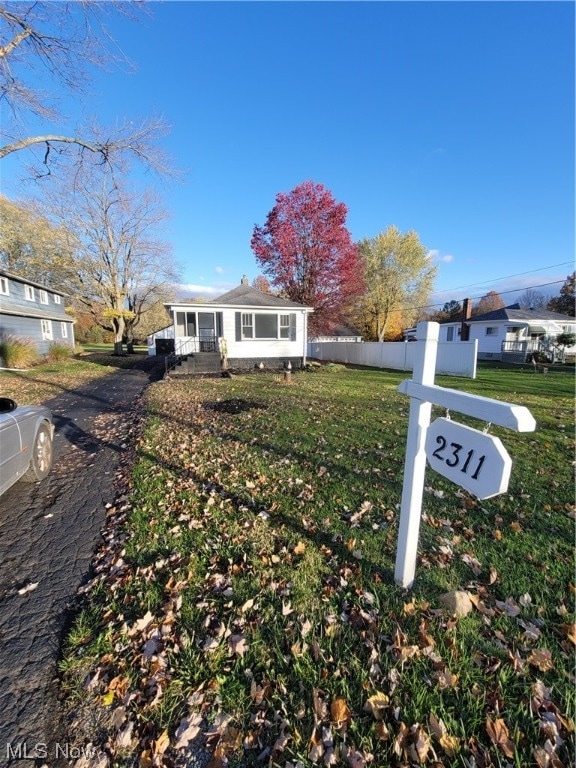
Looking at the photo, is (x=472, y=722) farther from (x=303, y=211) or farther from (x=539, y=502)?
(x=303, y=211)

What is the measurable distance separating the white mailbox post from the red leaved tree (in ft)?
72.1

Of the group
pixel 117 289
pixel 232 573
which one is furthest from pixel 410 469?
pixel 117 289

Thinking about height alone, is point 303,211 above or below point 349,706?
above

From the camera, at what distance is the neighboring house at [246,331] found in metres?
16.8

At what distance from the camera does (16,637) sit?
2264 millimetres

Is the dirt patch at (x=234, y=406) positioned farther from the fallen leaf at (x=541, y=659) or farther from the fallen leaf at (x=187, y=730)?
the fallen leaf at (x=541, y=659)

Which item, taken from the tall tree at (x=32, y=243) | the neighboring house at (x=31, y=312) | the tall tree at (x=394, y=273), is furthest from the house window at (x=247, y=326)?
the tall tree at (x=32, y=243)

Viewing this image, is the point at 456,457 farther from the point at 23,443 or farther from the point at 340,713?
the point at 23,443

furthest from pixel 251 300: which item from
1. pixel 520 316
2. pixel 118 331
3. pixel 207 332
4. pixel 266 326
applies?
pixel 520 316

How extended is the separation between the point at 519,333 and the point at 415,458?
32.3 meters

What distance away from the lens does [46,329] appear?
2434 cm

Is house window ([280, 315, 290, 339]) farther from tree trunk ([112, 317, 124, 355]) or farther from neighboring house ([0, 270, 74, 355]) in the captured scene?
tree trunk ([112, 317, 124, 355])

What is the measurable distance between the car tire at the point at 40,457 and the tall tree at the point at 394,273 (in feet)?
92.6

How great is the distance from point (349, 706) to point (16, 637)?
2.28 meters
